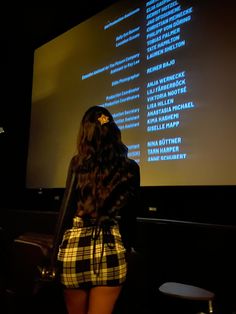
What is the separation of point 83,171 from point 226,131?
1058mm

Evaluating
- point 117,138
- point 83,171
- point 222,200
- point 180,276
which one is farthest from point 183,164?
point 83,171

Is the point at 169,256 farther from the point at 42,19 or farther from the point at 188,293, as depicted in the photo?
the point at 42,19

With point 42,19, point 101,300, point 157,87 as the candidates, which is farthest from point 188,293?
point 42,19

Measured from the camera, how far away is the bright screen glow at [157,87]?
7.30ft

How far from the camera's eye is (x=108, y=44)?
3.14 m

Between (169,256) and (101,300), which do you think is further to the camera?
(169,256)

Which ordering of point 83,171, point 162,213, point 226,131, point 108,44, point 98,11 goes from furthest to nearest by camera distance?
point 98,11
point 108,44
point 162,213
point 226,131
point 83,171

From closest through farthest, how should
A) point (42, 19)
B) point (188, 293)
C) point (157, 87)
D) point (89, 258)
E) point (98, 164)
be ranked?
point (89, 258), point (98, 164), point (188, 293), point (157, 87), point (42, 19)

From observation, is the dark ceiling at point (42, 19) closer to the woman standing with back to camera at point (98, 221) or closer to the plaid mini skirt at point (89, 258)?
the woman standing with back to camera at point (98, 221)

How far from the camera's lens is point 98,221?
1.42m

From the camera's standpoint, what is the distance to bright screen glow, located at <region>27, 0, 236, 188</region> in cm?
223

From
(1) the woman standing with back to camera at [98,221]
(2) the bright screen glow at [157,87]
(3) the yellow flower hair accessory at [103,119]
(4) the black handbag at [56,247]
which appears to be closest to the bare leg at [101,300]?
(1) the woman standing with back to camera at [98,221]

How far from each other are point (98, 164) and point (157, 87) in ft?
4.20

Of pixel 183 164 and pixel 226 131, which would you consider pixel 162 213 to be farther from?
pixel 226 131
